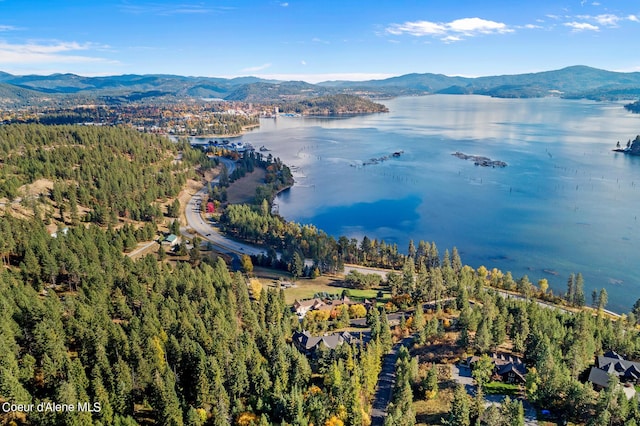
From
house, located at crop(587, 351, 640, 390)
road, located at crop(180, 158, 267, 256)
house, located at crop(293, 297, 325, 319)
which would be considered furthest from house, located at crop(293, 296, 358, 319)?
house, located at crop(587, 351, 640, 390)

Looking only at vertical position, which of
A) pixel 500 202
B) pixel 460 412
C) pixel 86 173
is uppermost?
pixel 86 173

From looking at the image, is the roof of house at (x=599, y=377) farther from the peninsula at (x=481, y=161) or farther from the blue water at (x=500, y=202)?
the peninsula at (x=481, y=161)

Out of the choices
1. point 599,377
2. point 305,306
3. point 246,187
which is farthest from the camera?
point 246,187

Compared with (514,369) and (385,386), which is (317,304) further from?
(514,369)

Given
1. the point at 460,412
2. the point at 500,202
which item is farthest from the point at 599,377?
the point at 500,202

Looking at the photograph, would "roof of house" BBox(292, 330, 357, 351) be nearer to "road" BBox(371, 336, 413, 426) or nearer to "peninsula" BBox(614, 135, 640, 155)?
"road" BBox(371, 336, 413, 426)

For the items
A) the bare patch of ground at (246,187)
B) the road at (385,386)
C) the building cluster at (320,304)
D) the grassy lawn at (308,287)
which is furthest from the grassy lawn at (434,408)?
the bare patch of ground at (246,187)
